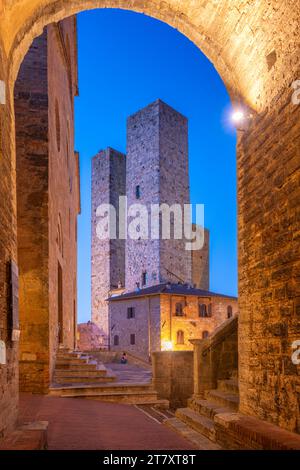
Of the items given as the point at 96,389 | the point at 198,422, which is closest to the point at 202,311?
the point at 96,389

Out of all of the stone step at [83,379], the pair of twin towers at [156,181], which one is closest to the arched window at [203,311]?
the pair of twin towers at [156,181]

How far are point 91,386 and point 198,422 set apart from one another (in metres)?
3.61

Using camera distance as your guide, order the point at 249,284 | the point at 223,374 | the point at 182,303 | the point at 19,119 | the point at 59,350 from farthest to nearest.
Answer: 1. the point at 182,303
2. the point at 59,350
3. the point at 19,119
4. the point at 223,374
5. the point at 249,284

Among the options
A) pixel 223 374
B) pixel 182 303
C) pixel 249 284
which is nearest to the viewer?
pixel 249 284

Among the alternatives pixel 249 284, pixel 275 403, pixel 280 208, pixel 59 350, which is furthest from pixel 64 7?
pixel 59 350

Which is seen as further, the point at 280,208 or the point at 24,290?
the point at 24,290

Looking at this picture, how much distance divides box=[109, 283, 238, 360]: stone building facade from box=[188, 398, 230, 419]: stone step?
16029 mm

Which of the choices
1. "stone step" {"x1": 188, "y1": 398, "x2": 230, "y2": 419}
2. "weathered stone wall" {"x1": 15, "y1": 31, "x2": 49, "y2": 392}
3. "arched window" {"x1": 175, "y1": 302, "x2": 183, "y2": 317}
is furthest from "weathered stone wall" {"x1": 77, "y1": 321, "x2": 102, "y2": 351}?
"stone step" {"x1": 188, "y1": 398, "x2": 230, "y2": 419}

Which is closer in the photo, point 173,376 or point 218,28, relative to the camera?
point 218,28

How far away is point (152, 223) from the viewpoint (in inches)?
1145

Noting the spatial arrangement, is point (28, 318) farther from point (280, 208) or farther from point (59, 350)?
point (280, 208)

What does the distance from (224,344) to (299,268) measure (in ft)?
17.4

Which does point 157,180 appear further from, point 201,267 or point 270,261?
point 270,261

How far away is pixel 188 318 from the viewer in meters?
26.1
